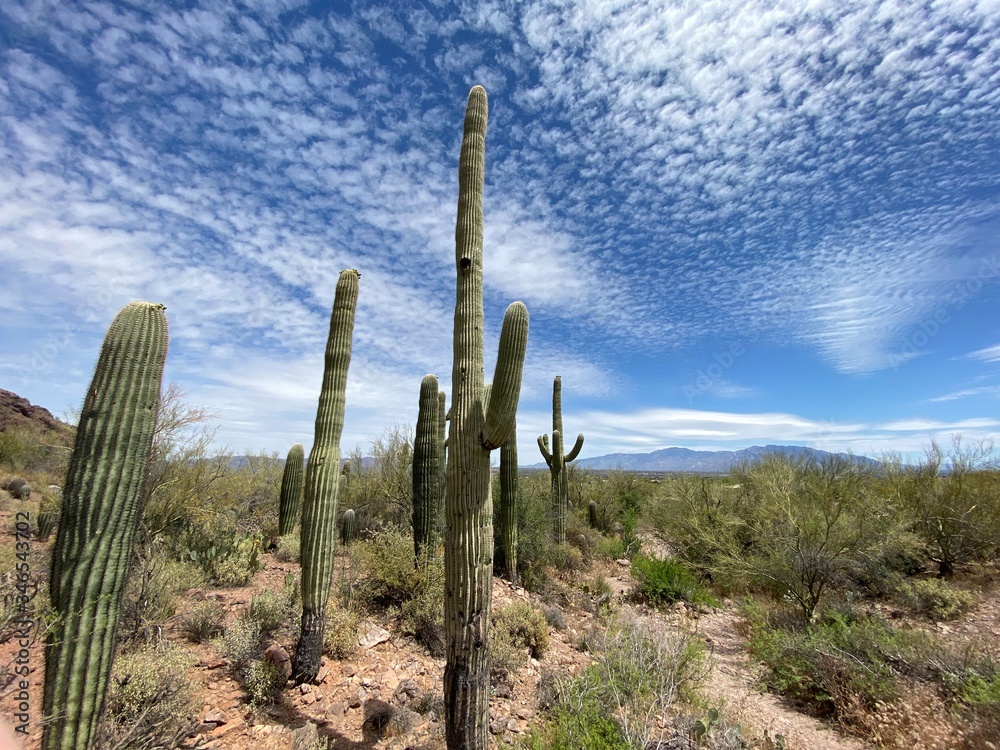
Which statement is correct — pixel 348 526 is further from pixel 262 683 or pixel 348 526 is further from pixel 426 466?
pixel 262 683

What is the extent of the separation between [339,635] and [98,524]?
3350 mm

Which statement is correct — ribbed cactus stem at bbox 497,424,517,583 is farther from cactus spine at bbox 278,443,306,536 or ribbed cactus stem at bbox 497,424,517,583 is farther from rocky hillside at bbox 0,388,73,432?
rocky hillside at bbox 0,388,73,432

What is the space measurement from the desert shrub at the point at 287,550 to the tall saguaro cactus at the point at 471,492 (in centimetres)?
616

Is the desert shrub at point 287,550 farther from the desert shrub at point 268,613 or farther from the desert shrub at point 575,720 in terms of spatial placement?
the desert shrub at point 575,720

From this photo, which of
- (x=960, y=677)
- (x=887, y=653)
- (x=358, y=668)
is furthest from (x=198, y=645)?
(x=960, y=677)

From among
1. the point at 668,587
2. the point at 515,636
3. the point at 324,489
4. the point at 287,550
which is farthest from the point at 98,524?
the point at 668,587

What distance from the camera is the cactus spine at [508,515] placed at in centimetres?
870

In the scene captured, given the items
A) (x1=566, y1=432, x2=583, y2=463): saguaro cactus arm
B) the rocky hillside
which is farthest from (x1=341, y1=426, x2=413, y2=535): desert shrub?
the rocky hillside

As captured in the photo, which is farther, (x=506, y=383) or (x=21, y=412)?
(x=21, y=412)

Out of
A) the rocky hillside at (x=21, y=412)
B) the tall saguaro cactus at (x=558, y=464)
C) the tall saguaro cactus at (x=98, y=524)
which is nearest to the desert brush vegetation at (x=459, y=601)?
the tall saguaro cactus at (x=98, y=524)

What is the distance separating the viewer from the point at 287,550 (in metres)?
8.77

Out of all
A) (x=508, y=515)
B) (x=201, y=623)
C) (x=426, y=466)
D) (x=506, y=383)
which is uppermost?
(x=506, y=383)

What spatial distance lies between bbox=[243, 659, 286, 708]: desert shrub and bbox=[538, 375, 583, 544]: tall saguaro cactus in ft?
24.9

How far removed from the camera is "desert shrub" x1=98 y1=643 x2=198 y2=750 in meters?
3.38
